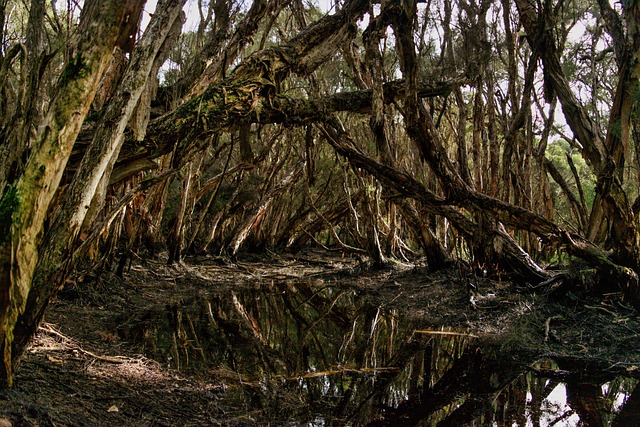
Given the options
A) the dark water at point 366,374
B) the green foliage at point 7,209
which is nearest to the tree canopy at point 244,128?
the green foliage at point 7,209

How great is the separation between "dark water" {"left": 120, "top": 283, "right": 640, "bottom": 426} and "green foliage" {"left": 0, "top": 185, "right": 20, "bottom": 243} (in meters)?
1.84

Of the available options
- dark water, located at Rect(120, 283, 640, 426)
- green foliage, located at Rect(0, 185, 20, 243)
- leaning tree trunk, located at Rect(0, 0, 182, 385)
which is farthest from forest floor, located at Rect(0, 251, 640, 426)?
green foliage, located at Rect(0, 185, 20, 243)

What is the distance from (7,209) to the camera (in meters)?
3.28

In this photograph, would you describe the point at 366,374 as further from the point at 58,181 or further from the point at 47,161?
the point at 47,161

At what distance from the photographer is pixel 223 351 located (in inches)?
219

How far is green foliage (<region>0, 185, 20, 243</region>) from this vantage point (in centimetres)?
324

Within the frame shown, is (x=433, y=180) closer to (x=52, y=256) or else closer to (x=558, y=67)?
(x=558, y=67)

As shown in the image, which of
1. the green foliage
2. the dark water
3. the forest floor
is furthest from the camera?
the dark water

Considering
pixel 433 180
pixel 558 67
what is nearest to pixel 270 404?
pixel 558 67

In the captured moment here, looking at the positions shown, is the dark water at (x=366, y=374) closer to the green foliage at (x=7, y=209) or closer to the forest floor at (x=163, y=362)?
the forest floor at (x=163, y=362)

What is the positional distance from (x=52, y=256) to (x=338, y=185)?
15.3m

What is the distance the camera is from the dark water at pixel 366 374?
147 inches

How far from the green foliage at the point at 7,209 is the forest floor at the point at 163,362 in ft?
3.13

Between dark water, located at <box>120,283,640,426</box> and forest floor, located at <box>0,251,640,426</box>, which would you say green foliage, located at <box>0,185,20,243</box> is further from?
dark water, located at <box>120,283,640,426</box>
